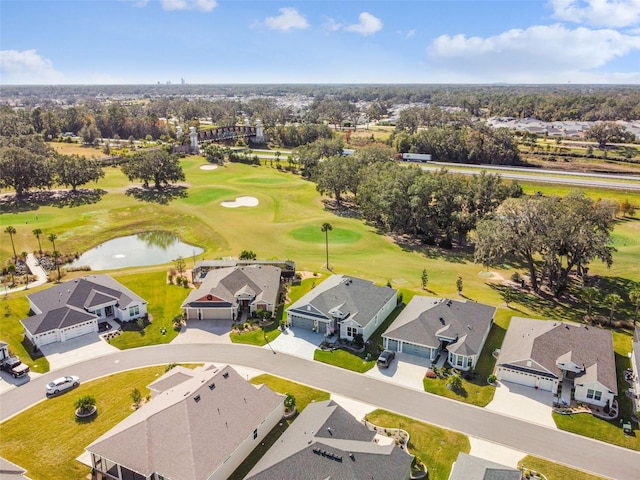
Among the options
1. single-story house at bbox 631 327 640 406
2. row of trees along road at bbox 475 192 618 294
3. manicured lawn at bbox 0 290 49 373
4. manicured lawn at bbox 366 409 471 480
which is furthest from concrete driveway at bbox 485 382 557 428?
manicured lawn at bbox 0 290 49 373

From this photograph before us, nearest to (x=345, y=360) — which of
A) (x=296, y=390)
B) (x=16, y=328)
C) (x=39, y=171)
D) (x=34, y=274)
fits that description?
Answer: (x=296, y=390)

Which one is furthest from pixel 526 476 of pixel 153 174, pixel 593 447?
pixel 153 174

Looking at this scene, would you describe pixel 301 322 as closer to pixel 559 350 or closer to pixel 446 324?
pixel 446 324

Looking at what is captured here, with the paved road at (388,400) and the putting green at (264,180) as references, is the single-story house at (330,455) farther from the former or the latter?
the putting green at (264,180)

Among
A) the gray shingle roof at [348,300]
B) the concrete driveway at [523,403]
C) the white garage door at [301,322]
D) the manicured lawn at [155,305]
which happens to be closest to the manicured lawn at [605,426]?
the concrete driveway at [523,403]

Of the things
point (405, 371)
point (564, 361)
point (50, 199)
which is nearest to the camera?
point (564, 361)

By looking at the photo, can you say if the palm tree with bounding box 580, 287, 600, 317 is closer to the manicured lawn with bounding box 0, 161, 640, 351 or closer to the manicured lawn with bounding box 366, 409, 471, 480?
the manicured lawn with bounding box 0, 161, 640, 351
